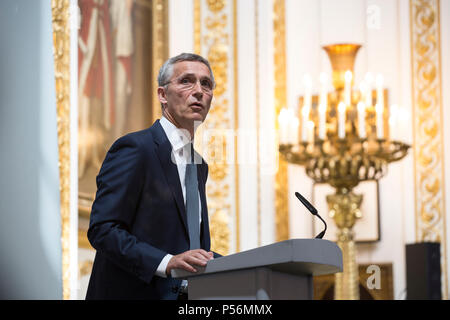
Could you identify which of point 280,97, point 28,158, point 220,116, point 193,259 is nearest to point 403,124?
point 280,97

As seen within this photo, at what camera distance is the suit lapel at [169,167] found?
1.74 m

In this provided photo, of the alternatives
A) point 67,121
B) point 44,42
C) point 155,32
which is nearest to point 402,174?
point 155,32

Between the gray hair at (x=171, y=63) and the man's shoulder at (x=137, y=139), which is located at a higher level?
the gray hair at (x=171, y=63)

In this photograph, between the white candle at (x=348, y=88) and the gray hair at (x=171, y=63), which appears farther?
the white candle at (x=348, y=88)

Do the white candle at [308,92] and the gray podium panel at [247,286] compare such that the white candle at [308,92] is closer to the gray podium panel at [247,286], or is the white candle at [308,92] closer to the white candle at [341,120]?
the white candle at [341,120]

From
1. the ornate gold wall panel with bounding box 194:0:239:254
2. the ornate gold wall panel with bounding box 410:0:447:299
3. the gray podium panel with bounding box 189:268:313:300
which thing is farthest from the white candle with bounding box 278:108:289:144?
the gray podium panel with bounding box 189:268:313:300

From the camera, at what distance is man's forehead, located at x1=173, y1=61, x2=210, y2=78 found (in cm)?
184

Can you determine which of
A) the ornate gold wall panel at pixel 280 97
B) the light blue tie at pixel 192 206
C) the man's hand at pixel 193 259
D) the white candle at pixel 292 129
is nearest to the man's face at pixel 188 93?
the light blue tie at pixel 192 206

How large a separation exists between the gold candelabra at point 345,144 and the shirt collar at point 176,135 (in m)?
2.21

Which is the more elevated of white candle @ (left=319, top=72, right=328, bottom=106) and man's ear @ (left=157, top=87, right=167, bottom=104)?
white candle @ (left=319, top=72, right=328, bottom=106)

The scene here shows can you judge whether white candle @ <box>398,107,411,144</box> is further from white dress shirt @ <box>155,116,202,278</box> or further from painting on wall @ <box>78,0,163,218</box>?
white dress shirt @ <box>155,116,202,278</box>

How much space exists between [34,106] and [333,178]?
1655mm

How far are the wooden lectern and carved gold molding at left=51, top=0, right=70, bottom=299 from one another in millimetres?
2033
